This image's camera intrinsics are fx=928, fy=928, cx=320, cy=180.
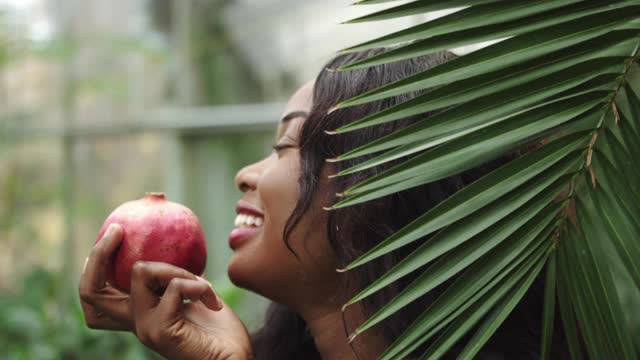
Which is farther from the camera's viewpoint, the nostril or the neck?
the nostril

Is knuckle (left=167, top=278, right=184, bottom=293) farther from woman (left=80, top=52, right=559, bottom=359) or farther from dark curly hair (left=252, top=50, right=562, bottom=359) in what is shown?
dark curly hair (left=252, top=50, right=562, bottom=359)

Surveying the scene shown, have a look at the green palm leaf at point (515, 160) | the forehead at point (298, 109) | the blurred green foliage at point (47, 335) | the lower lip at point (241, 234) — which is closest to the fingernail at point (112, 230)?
the lower lip at point (241, 234)

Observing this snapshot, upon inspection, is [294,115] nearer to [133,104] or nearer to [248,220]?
[248,220]

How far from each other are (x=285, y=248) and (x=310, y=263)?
57 mm

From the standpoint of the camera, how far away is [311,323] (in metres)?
1.88

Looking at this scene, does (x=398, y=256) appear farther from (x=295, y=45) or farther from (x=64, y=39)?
(x=64, y=39)

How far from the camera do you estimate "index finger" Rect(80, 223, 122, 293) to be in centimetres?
175

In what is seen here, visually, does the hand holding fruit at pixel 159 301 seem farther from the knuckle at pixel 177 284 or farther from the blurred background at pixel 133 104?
the blurred background at pixel 133 104

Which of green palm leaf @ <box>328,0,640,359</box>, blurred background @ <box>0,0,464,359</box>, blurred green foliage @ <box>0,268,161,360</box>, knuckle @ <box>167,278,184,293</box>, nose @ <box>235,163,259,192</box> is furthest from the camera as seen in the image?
blurred background @ <box>0,0,464,359</box>

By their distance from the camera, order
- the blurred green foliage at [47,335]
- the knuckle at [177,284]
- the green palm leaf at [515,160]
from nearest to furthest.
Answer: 1. the green palm leaf at [515,160]
2. the knuckle at [177,284]
3. the blurred green foliage at [47,335]

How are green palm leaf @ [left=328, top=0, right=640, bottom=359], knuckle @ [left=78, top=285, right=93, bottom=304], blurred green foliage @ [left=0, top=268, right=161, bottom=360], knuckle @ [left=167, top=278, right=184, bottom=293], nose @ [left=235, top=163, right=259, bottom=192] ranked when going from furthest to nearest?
blurred green foliage @ [left=0, top=268, right=161, bottom=360] → nose @ [left=235, top=163, right=259, bottom=192] → knuckle @ [left=78, top=285, right=93, bottom=304] → knuckle @ [left=167, top=278, right=184, bottom=293] → green palm leaf @ [left=328, top=0, right=640, bottom=359]

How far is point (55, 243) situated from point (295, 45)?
2451 mm

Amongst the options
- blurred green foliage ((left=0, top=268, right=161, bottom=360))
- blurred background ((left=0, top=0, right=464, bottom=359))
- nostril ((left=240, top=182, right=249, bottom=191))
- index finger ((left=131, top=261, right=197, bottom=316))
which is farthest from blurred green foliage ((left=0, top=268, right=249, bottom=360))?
index finger ((left=131, top=261, right=197, bottom=316))

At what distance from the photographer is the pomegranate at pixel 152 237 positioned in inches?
69.4
